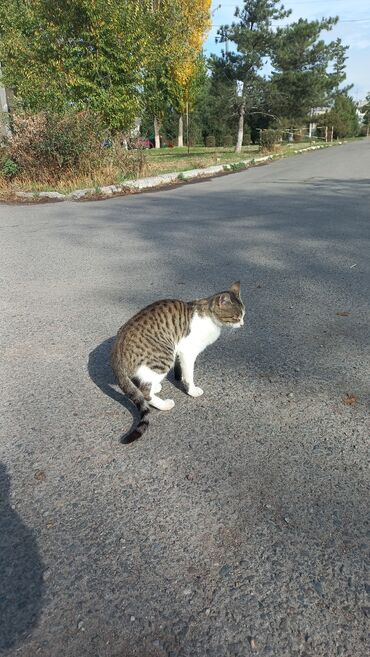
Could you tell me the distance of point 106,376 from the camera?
3.15 meters

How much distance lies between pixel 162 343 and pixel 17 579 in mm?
1453

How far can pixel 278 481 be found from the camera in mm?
2133

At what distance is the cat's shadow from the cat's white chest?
1.01 ft

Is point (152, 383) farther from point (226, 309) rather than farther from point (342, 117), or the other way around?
point (342, 117)

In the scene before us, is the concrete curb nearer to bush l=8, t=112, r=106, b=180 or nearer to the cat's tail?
bush l=8, t=112, r=106, b=180

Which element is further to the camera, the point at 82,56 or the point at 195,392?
the point at 82,56

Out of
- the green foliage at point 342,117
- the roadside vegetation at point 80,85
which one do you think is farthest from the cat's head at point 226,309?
the green foliage at point 342,117

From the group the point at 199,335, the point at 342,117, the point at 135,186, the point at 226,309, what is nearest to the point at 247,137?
the point at 342,117

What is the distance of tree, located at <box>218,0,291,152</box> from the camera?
27203mm

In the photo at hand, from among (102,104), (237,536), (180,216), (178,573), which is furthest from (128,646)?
(102,104)

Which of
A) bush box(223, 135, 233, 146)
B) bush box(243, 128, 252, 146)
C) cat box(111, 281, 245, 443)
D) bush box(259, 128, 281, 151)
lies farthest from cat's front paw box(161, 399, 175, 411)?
bush box(243, 128, 252, 146)

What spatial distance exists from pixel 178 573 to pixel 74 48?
1647 centimetres

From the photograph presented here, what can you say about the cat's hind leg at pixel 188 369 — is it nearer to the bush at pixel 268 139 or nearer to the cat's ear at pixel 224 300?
the cat's ear at pixel 224 300

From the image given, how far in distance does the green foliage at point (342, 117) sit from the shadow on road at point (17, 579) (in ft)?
176
